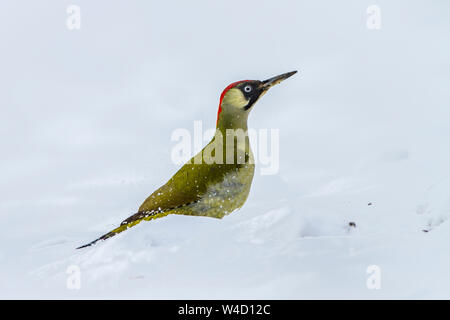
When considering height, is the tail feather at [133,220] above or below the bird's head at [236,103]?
below

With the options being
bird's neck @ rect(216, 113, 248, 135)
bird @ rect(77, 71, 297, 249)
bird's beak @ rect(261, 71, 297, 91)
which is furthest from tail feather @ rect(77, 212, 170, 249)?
bird's beak @ rect(261, 71, 297, 91)

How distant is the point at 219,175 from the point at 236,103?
3.02ft

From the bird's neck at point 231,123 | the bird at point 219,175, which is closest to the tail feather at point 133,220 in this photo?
the bird at point 219,175

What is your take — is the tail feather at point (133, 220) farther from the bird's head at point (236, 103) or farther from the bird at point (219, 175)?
the bird's head at point (236, 103)

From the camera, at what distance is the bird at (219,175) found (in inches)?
225

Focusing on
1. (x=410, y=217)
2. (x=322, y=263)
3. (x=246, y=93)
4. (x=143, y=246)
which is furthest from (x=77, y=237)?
(x=410, y=217)

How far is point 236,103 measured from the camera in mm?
6164

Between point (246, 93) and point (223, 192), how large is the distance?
1.21 metres

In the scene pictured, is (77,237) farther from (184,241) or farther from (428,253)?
(428,253)

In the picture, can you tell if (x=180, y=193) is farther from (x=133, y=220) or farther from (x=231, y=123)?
(x=231, y=123)

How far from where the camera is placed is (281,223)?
537 cm

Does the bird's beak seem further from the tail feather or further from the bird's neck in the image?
the tail feather

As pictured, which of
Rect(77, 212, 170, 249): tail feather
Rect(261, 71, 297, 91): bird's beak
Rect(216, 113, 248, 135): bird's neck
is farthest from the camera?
Rect(261, 71, 297, 91): bird's beak

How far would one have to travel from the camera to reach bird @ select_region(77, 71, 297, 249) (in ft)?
18.8
